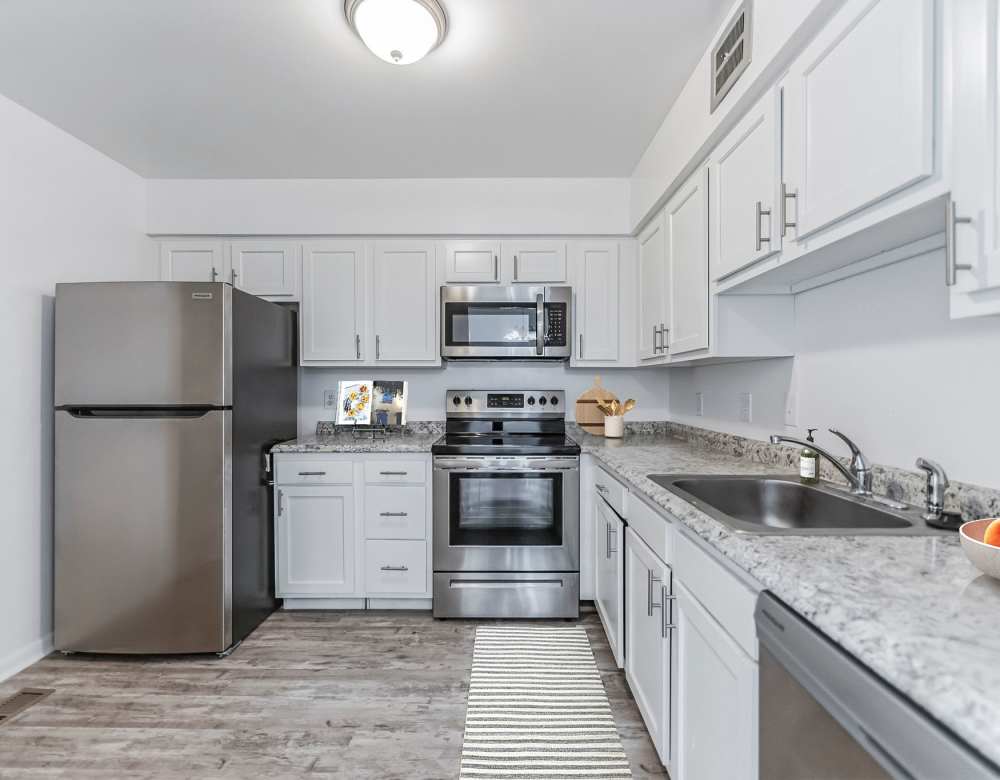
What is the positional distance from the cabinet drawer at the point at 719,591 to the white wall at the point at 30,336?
2.71 m

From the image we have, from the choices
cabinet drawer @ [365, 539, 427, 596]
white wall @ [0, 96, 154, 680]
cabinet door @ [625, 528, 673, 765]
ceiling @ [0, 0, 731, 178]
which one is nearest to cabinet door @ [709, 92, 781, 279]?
ceiling @ [0, 0, 731, 178]

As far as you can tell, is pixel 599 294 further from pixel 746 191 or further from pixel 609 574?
pixel 609 574

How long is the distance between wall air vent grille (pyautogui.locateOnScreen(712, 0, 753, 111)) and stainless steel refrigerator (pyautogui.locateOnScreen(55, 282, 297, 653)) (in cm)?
213

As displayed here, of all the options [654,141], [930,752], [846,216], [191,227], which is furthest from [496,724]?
[191,227]

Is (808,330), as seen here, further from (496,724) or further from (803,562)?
(496,724)

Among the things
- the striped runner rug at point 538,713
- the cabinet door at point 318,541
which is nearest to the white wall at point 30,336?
the cabinet door at point 318,541

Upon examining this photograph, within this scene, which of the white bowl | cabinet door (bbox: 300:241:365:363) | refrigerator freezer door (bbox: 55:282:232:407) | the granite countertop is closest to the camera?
the granite countertop

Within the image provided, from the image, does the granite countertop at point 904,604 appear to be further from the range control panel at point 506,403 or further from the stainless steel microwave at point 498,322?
the range control panel at point 506,403

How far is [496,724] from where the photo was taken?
5.98 ft

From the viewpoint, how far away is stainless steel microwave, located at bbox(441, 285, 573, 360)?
302cm

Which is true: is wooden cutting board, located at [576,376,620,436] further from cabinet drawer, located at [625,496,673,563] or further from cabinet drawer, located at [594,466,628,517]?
cabinet drawer, located at [625,496,673,563]

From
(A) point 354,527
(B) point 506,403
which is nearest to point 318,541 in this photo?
(A) point 354,527

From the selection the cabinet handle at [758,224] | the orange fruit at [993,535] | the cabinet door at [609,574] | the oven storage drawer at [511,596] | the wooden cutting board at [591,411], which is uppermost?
the cabinet handle at [758,224]

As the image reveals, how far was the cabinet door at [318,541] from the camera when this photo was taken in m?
2.72
